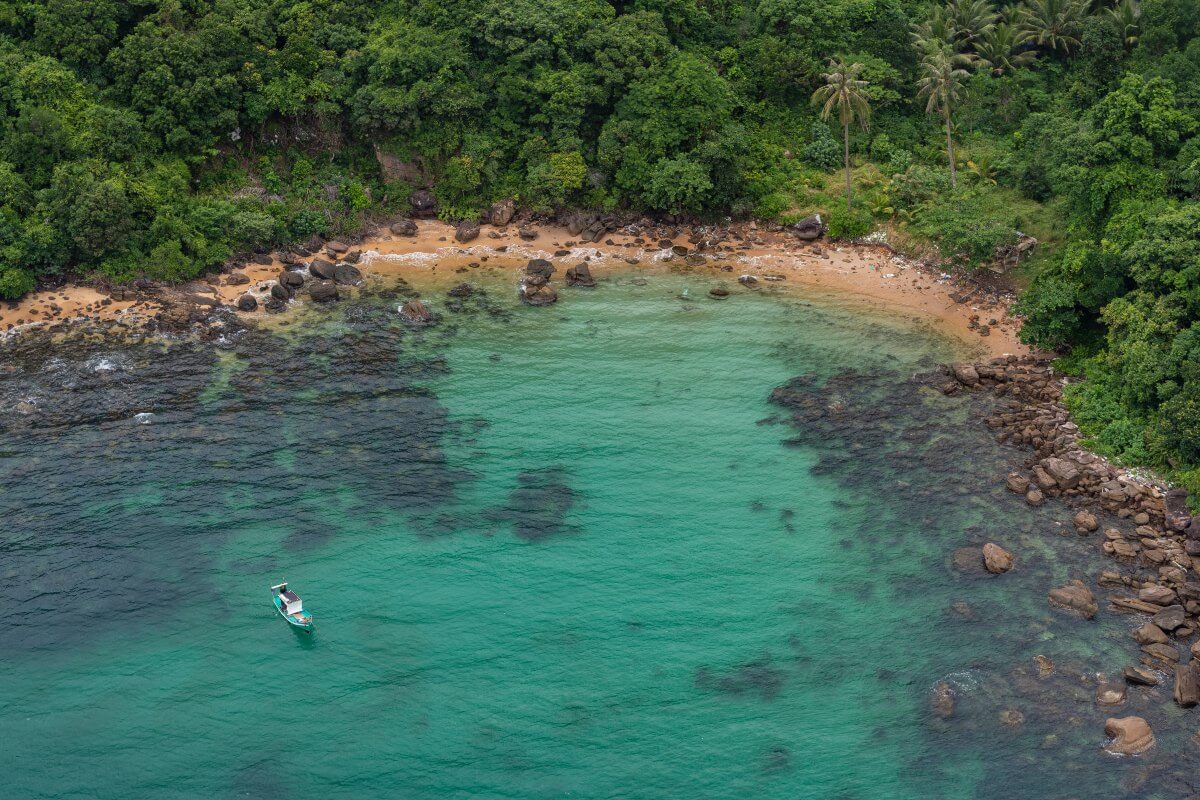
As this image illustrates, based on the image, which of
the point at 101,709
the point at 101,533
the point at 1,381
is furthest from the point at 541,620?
the point at 1,381

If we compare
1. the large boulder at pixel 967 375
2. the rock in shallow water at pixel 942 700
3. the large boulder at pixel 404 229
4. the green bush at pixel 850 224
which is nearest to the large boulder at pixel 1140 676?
the rock in shallow water at pixel 942 700

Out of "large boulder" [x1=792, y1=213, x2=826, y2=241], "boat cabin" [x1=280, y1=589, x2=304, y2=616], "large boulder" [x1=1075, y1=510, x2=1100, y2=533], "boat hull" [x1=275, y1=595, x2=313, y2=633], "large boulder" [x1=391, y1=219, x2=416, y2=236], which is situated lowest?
"boat hull" [x1=275, y1=595, x2=313, y2=633]

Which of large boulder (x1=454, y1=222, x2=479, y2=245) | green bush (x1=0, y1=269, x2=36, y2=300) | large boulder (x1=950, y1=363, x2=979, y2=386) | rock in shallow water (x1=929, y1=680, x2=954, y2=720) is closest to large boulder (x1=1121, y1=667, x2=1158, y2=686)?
rock in shallow water (x1=929, y1=680, x2=954, y2=720)

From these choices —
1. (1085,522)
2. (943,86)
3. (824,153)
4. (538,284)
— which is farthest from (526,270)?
(1085,522)

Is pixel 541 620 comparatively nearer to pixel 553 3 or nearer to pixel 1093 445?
pixel 1093 445

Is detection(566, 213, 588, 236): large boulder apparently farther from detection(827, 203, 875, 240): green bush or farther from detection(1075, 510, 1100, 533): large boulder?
detection(1075, 510, 1100, 533): large boulder

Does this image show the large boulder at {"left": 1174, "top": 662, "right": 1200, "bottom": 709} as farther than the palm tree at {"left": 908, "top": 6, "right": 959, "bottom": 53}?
No

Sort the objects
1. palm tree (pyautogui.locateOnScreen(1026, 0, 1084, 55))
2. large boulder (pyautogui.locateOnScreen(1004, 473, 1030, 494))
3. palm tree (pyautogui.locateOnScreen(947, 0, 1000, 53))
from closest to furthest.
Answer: large boulder (pyautogui.locateOnScreen(1004, 473, 1030, 494))
palm tree (pyautogui.locateOnScreen(1026, 0, 1084, 55))
palm tree (pyautogui.locateOnScreen(947, 0, 1000, 53))
